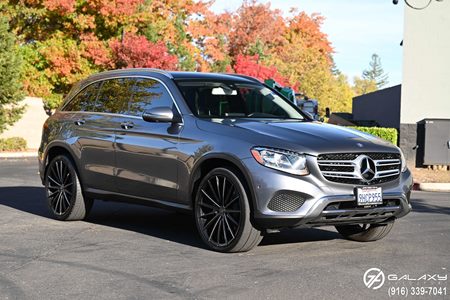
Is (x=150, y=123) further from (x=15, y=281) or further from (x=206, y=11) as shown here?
(x=206, y=11)

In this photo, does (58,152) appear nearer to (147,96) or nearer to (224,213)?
(147,96)

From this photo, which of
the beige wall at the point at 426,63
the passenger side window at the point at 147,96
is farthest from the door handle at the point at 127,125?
the beige wall at the point at 426,63

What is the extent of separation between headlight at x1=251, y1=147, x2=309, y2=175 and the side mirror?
1.20 m

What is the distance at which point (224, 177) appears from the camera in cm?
773

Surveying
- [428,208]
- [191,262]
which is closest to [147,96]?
[191,262]

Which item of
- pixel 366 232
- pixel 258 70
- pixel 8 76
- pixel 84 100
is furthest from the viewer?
pixel 258 70

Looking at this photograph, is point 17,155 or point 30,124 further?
point 30,124

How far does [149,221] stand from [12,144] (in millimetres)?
23167

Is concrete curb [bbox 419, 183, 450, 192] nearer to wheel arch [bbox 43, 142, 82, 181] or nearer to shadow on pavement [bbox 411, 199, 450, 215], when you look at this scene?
shadow on pavement [bbox 411, 199, 450, 215]

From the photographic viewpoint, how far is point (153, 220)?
1040 cm

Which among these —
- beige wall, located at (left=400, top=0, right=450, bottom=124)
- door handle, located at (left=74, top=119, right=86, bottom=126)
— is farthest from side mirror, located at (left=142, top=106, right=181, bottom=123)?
beige wall, located at (left=400, top=0, right=450, bottom=124)

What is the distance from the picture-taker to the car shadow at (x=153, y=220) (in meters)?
8.84

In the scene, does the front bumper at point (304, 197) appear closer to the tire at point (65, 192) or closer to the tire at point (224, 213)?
the tire at point (224, 213)

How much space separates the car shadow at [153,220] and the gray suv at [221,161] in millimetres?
437
